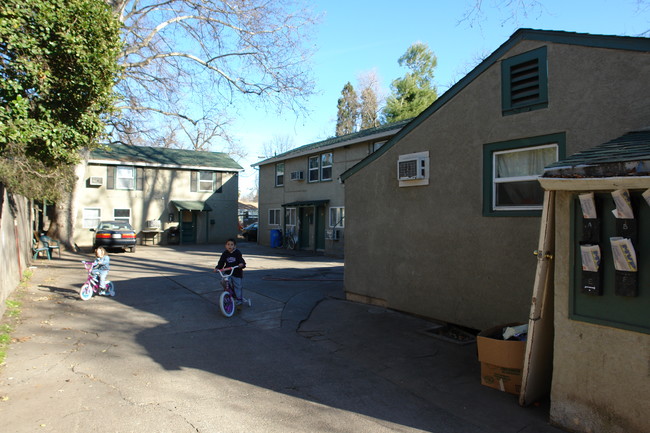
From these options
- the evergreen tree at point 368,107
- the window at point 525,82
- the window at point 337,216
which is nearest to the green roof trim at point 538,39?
the window at point 525,82

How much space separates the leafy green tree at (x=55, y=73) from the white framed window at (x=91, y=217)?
19098mm

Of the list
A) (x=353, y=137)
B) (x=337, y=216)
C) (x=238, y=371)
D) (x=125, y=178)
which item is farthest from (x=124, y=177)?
(x=238, y=371)

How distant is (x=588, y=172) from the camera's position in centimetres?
388

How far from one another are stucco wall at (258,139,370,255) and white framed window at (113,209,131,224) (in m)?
8.12

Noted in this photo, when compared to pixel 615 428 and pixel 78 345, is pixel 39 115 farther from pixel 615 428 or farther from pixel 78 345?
pixel 615 428

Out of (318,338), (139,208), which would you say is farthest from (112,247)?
(318,338)

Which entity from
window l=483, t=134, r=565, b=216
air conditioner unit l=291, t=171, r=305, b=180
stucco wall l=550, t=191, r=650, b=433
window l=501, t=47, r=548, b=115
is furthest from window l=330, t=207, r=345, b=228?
stucco wall l=550, t=191, r=650, b=433

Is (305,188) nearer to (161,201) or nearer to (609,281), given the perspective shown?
(161,201)

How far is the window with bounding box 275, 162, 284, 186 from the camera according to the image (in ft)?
88.7

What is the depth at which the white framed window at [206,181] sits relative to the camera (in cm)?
2933

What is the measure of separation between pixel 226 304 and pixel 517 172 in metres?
5.74

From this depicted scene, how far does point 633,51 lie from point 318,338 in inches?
232

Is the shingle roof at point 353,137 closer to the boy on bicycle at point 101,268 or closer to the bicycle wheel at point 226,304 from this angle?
the bicycle wheel at point 226,304

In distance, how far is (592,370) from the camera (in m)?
3.94
